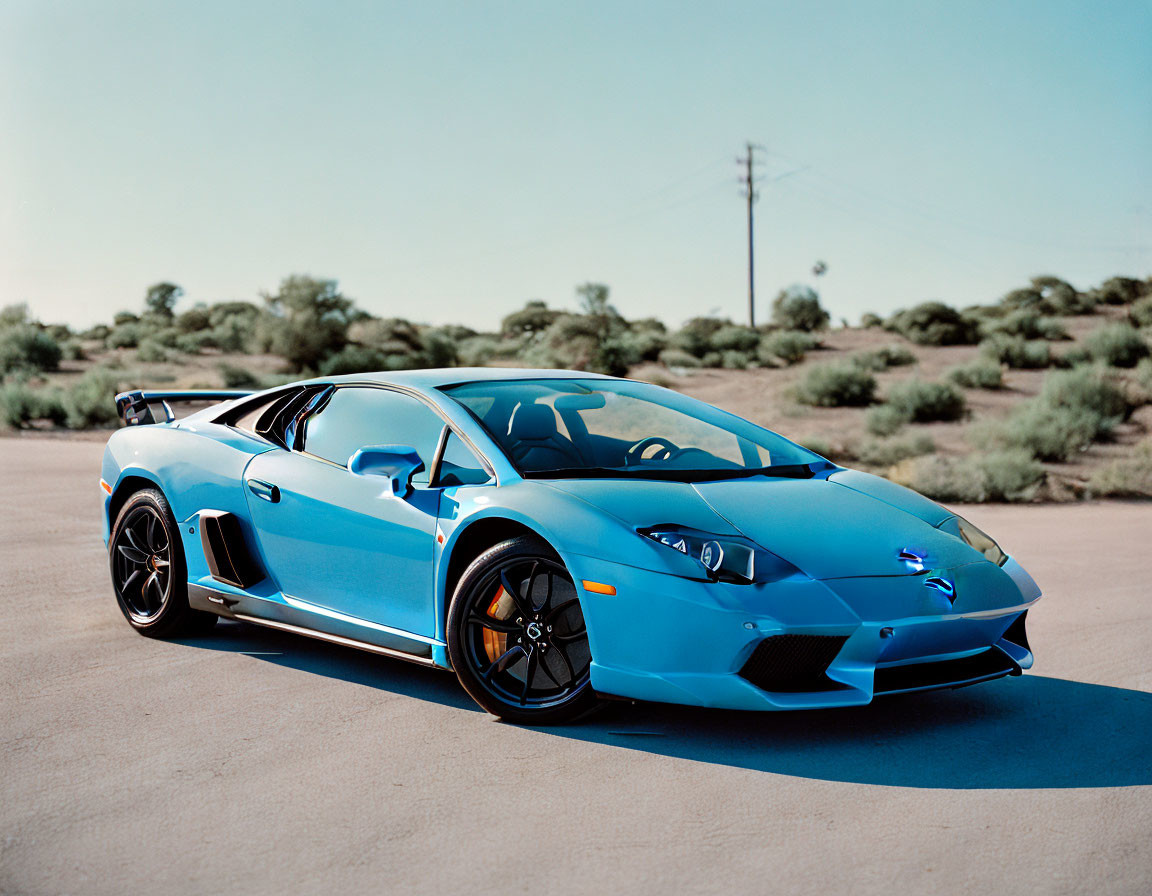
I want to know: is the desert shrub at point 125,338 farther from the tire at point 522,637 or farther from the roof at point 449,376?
the tire at point 522,637

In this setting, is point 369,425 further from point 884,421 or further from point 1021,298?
point 1021,298

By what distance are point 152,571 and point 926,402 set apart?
77.7 feet

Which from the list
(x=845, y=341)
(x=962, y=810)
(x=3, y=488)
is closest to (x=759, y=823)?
(x=962, y=810)

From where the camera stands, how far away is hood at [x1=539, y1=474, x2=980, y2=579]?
14.6 feet

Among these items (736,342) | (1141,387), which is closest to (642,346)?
(736,342)

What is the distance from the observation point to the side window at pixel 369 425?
17.9 ft

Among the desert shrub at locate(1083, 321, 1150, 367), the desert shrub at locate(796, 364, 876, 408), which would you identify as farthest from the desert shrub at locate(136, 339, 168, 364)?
the desert shrub at locate(1083, 321, 1150, 367)

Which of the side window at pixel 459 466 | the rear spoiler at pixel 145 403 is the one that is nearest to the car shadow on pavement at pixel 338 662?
the side window at pixel 459 466

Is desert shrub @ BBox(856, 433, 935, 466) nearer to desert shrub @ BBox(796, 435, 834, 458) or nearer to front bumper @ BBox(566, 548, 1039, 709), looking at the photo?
desert shrub @ BBox(796, 435, 834, 458)

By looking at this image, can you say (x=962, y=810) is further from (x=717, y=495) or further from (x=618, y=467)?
(x=618, y=467)

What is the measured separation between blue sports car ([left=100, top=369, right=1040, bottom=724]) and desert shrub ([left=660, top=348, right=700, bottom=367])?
1523 inches

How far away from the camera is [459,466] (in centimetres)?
508

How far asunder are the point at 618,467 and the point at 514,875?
7.09ft

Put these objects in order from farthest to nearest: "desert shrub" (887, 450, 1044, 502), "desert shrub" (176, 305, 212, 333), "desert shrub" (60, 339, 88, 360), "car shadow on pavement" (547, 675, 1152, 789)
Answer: "desert shrub" (176, 305, 212, 333) < "desert shrub" (60, 339, 88, 360) < "desert shrub" (887, 450, 1044, 502) < "car shadow on pavement" (547, 675, 1152, 789)
